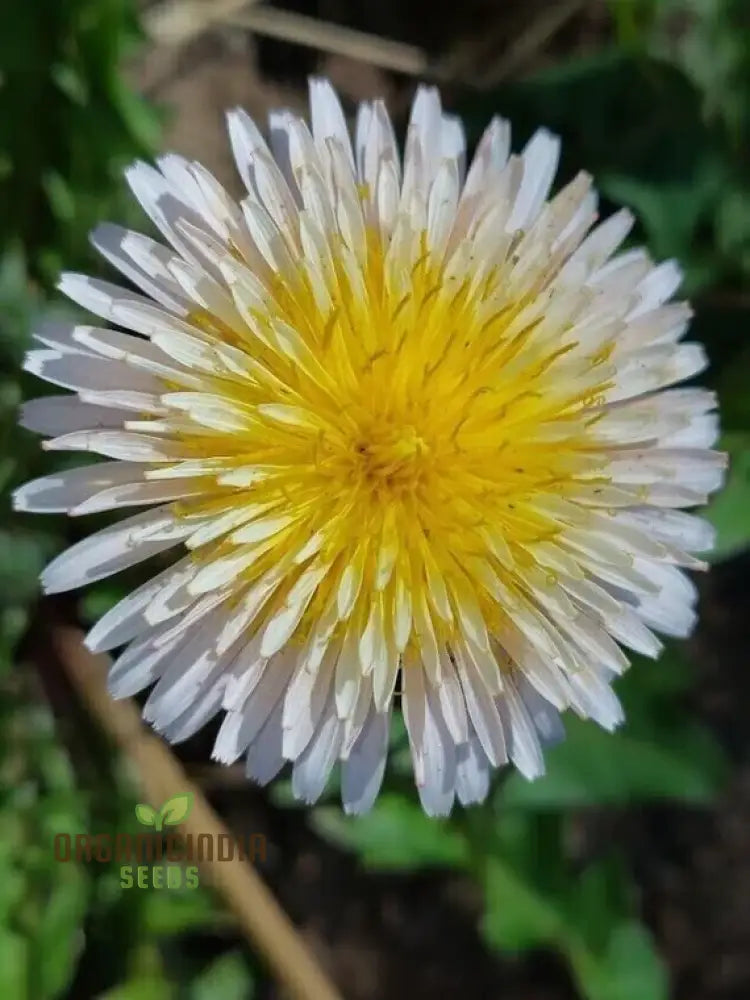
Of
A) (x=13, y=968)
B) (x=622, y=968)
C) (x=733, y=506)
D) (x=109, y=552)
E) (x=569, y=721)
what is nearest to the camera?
(x=109, y=552)

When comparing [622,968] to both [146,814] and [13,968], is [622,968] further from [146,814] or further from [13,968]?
[13,968]

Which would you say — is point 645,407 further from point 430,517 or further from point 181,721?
point 181,721

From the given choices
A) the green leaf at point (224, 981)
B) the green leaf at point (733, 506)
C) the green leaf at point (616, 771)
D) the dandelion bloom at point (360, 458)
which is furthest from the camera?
the green leaf at point (224, 981)

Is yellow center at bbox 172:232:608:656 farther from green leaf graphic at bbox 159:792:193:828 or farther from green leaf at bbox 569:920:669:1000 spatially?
green leaf at bbox 569:920:669:1000

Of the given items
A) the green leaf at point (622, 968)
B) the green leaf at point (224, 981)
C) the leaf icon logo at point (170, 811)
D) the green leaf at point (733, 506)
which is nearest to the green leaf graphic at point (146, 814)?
the leaf icon logo at point (170, 811)

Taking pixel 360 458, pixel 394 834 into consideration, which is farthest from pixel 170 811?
pixel 360 458

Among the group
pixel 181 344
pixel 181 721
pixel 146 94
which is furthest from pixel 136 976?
pixel 146 94

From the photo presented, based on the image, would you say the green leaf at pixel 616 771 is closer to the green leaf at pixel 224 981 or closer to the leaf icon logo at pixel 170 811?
the leaf icon logo at pixel 170 811
